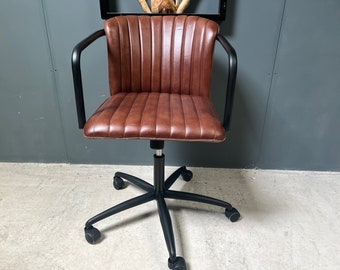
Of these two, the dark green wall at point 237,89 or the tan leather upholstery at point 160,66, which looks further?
the dark green wall at point 237,89

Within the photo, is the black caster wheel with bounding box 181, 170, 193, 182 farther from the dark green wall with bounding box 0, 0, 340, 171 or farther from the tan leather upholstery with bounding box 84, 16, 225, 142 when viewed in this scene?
the tan leather upholstery with bounding box 84, 16, 225, 142

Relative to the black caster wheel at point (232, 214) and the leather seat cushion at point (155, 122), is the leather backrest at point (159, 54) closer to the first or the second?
the leather seat cushion at point (155, 122)

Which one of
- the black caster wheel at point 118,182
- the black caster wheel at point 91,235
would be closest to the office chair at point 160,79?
the black caster wheel at point 91,235

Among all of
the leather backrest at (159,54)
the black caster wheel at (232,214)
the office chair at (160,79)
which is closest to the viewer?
the office chair at (160,79)

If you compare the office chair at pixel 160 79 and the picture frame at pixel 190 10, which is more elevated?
the picture frame at pixel 190 10

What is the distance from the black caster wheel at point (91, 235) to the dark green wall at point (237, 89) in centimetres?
57

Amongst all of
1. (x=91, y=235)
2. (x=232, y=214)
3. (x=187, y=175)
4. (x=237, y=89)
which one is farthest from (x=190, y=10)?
(x=91, y=235)

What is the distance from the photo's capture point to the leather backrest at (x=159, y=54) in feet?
3.68

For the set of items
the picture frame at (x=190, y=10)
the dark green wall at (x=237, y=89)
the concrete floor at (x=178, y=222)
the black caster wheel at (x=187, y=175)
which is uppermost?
the picture frame at (x=190, y=10)

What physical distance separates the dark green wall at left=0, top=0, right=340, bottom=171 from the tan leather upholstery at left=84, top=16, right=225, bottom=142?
0.28 metres

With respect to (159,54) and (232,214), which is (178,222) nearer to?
(232,214)

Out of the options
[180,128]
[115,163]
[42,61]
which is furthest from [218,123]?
[42,61]

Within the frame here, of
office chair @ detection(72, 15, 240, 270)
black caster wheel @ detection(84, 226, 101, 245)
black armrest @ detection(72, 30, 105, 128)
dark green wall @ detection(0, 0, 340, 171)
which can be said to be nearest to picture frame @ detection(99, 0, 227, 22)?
dark green wall @ detection(0, 0, 340, 171)

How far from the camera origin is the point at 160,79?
121 centimetres
